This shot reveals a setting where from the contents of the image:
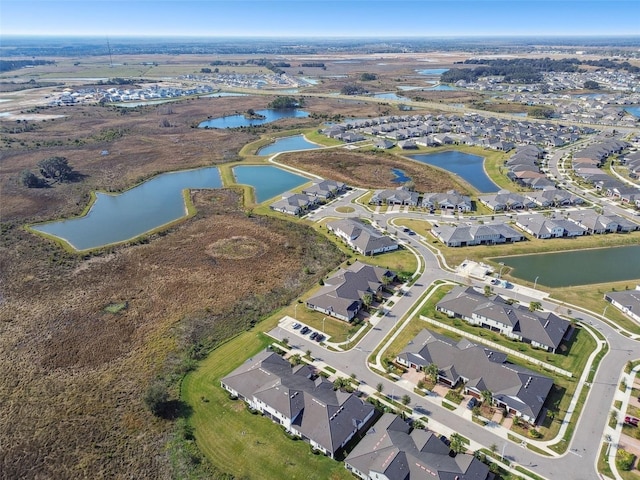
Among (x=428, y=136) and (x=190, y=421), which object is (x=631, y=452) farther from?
(x=428, y=136)

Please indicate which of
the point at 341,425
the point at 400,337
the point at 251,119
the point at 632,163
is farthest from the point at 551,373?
the point at 251,119

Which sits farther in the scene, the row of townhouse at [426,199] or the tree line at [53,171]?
the tree line at [53,171]

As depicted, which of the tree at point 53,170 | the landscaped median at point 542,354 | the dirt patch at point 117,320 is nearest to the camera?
the dirt patch at point 117,320

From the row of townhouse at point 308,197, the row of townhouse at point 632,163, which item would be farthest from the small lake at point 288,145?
the row of townhouse at point 632,163

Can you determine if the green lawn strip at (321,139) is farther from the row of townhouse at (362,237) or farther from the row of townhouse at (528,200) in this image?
the row of townhouse at (362,237)

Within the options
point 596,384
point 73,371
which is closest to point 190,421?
point 73,371

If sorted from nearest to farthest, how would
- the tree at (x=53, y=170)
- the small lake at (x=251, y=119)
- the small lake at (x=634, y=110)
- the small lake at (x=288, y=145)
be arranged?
the tree at (x=53, y=170), the small lake at (x=288, y=145), the small lake at (x=634, y=110), the small lake at (x=251, y=119)
